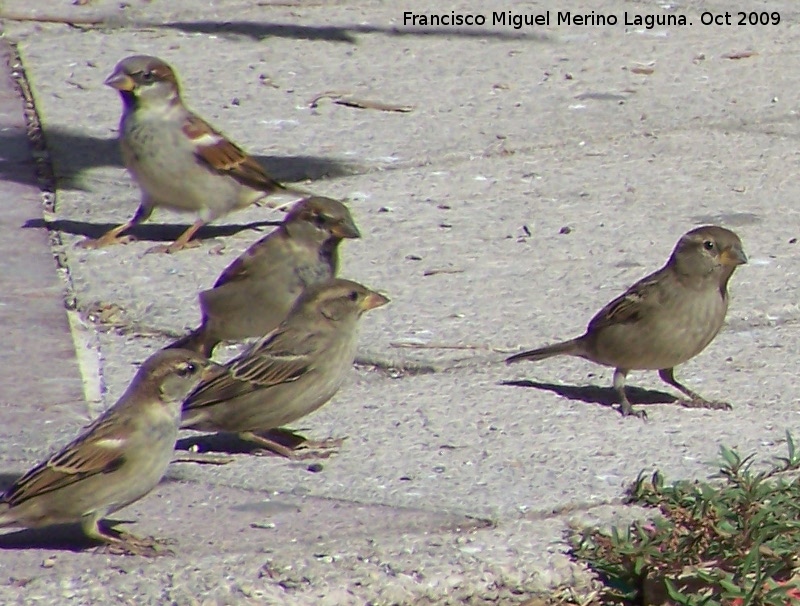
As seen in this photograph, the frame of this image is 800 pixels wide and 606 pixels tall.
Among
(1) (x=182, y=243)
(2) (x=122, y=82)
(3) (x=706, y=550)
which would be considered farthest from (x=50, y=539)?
(2) (x=122, y=82)

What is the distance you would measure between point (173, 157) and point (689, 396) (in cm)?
263

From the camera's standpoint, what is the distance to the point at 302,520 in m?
4.29

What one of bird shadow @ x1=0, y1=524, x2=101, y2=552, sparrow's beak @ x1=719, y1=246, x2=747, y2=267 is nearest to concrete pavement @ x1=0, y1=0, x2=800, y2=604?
bird shadow @ x1=0, y1=524, x2=101, y2=552

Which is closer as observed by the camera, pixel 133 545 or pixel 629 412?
pixel 133 545

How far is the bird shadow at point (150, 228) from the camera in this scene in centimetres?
688

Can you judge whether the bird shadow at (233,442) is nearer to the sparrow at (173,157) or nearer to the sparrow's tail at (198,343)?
the sparrow's tail at (198,343)

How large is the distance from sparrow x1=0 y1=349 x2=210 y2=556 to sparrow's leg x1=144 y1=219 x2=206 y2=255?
8.33ft

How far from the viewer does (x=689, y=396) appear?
17.4 ft

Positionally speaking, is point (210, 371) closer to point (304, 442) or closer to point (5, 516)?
point (304, 442)

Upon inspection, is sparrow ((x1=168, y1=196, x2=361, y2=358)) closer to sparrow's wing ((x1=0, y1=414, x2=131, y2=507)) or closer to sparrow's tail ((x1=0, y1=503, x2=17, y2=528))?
sparrow's wing ((x1=0, y1=414, x2=131, y2=507))

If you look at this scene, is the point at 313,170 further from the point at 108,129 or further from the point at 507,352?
the point at 507,352

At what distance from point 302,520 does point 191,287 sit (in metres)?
2.21

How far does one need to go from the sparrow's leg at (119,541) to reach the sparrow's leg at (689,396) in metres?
1.84

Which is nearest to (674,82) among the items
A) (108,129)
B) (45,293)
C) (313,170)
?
(313,170)
